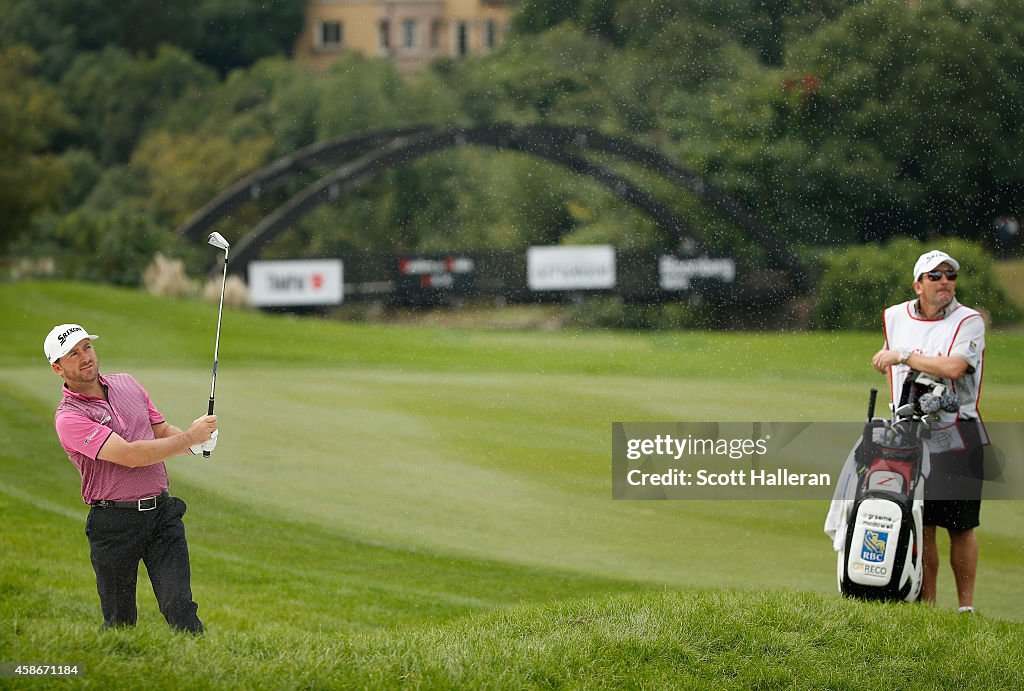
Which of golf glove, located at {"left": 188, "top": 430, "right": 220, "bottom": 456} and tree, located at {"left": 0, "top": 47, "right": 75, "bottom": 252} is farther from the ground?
tree, located at {"left": 0, "top": 47, "right": 75, "bottom": 252}

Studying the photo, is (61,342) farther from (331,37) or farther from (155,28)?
(155,28)

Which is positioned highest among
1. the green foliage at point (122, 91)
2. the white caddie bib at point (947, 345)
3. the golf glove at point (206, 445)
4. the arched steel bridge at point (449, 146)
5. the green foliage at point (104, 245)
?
the green foliage at point (122, 91)

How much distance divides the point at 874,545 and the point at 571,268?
3233mm

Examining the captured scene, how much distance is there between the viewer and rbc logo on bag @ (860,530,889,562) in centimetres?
477

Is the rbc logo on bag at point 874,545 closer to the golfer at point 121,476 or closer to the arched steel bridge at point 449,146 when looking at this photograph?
the golfer at point 121,476

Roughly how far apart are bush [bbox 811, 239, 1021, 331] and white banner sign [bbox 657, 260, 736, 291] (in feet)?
1.80

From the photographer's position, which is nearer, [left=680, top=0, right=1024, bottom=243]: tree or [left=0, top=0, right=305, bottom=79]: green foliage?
[left=680, top=0, right=1024, bottom=243]: tree

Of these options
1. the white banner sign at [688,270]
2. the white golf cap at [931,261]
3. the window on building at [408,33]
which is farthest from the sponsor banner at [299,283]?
the white golf cap at [931,261]

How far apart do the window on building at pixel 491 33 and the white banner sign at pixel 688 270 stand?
1684 mm

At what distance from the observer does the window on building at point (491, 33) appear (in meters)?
A: 7.78

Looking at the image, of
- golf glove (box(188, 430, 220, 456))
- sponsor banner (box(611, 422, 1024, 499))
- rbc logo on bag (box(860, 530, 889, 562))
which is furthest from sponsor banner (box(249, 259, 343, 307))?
rbc logo on bag (box(860, 530, 889, 562))

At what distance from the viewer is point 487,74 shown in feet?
25.7

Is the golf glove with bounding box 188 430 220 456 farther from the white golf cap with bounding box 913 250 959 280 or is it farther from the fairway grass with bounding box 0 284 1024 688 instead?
the white golf cap with bounding box 913 250 959 280

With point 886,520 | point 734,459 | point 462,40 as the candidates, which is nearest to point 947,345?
point 886,520
